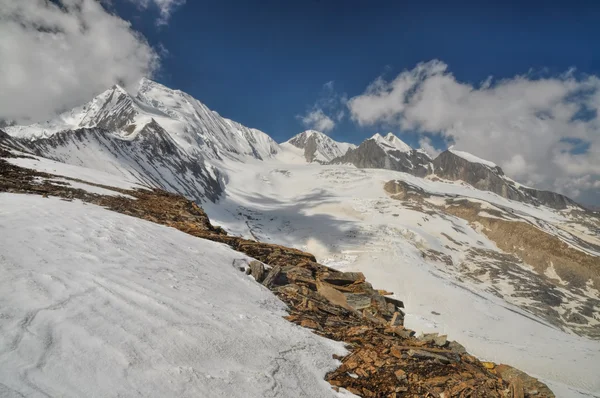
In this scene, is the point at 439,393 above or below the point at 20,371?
above

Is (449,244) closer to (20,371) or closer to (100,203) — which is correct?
(100,203)

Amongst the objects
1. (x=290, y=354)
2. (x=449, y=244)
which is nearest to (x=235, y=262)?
(x=290, y=354)

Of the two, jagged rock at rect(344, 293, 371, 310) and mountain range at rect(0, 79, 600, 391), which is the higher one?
mountain range at rect(0, 79, 600, 391)

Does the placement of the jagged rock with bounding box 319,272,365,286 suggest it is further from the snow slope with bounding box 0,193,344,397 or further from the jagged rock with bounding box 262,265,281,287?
the snow slope with bounding box 0,193,344,397

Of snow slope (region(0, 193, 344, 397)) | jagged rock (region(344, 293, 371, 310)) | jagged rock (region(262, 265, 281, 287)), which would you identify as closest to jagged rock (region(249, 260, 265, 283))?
jagged rock (region(262, 265, 281, 287))

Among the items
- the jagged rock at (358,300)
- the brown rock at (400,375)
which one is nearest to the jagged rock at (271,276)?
the jagged rock at (358,300)

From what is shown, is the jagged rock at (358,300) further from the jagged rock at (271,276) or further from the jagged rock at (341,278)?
the jagged rock at (271,276)
